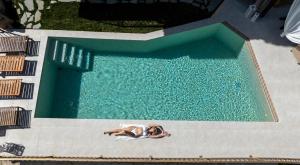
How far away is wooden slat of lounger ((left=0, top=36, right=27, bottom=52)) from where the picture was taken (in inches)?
710

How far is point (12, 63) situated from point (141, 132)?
7.86 m

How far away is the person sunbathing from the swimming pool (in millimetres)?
1412

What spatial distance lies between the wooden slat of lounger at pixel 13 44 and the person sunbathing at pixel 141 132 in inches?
268

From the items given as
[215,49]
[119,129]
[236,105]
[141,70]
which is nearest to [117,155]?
[119,129]

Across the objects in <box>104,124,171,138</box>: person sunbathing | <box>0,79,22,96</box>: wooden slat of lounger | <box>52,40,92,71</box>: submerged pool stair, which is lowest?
<box>104,124,171,138</box>: person sunbathing

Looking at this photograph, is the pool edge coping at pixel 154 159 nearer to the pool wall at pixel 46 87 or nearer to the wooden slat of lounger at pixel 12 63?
the pool wall at pixel 46 87

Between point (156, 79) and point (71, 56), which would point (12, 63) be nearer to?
point (71, 56)

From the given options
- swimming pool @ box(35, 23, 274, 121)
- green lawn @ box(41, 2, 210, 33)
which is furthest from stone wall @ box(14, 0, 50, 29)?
swimming pool @ box(35, 23, 274, 121)

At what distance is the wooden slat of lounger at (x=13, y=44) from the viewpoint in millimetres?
18031

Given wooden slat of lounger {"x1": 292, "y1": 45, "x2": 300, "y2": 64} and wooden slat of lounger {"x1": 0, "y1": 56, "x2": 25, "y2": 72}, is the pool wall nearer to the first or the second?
wooden slat of lounger {"x1": 0, "y1": 56, "x2": 25, "y2": 72}

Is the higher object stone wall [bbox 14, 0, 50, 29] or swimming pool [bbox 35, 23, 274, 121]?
stone wall [bbox 14, 0, 50, 29]

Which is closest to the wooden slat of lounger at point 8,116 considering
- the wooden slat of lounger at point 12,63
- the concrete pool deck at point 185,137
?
the concrete pool deck at point 185,137

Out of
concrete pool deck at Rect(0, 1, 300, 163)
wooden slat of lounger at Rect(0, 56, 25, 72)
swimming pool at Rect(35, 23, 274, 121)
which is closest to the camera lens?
concrete pool deck at Rect(0, 1, 300, 163)

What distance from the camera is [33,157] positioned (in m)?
15.5
